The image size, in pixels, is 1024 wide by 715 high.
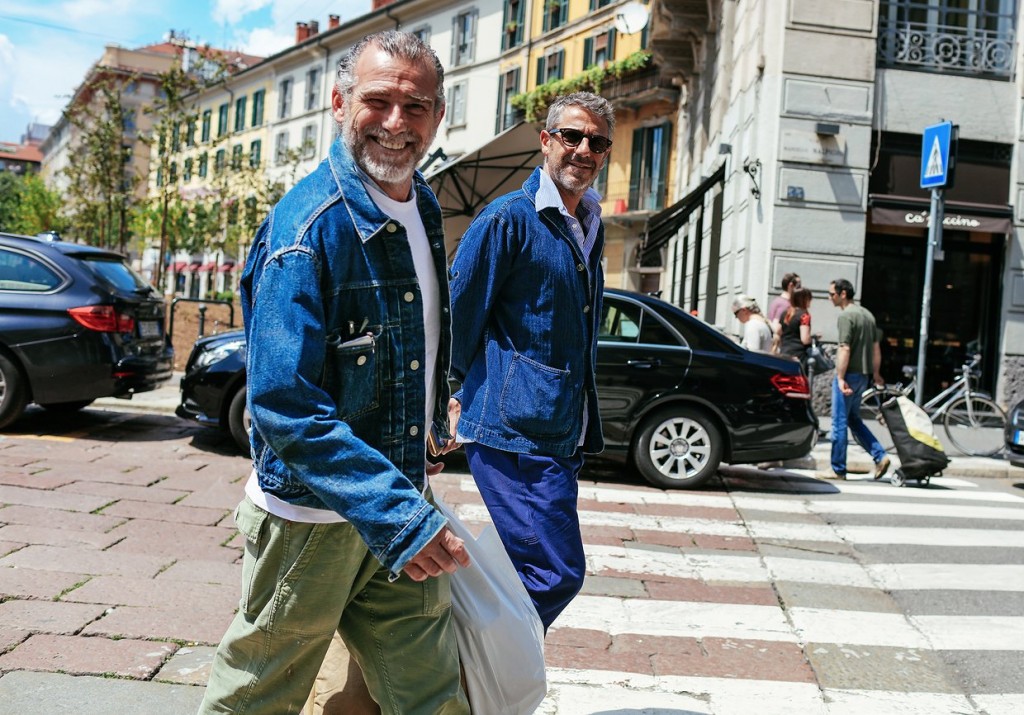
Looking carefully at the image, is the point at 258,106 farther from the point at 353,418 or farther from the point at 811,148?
the point at 353,418

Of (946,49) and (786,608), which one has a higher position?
(946,49)

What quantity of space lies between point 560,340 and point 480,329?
0.25 m

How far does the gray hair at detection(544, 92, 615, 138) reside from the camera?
3285 mm

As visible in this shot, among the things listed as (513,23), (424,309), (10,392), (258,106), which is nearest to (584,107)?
(424,309)

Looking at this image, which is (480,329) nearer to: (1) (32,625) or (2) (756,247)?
(1) (32,625)

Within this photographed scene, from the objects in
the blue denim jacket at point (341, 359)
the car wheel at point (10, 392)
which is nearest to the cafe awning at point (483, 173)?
the car wheel at point (10, 392)

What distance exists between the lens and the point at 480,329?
3135 millimetres

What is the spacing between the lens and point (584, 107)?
327 cm

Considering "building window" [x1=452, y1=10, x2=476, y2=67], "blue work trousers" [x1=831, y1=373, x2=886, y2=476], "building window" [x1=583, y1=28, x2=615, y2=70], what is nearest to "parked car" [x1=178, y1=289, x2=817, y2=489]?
"blue work trousers" [x1=831, y1=373, x2=886, y2=476]

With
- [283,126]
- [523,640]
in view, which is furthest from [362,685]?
[283,126]

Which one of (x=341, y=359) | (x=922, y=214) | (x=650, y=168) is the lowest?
(x=341, y=359)

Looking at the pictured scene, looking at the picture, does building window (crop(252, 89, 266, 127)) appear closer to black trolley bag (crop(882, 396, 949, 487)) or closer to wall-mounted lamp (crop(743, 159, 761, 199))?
wall-mounted lamp (crop(743, 159, 761, 199))

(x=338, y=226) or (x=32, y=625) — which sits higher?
(x=338, y=226)

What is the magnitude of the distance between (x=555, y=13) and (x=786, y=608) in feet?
111
